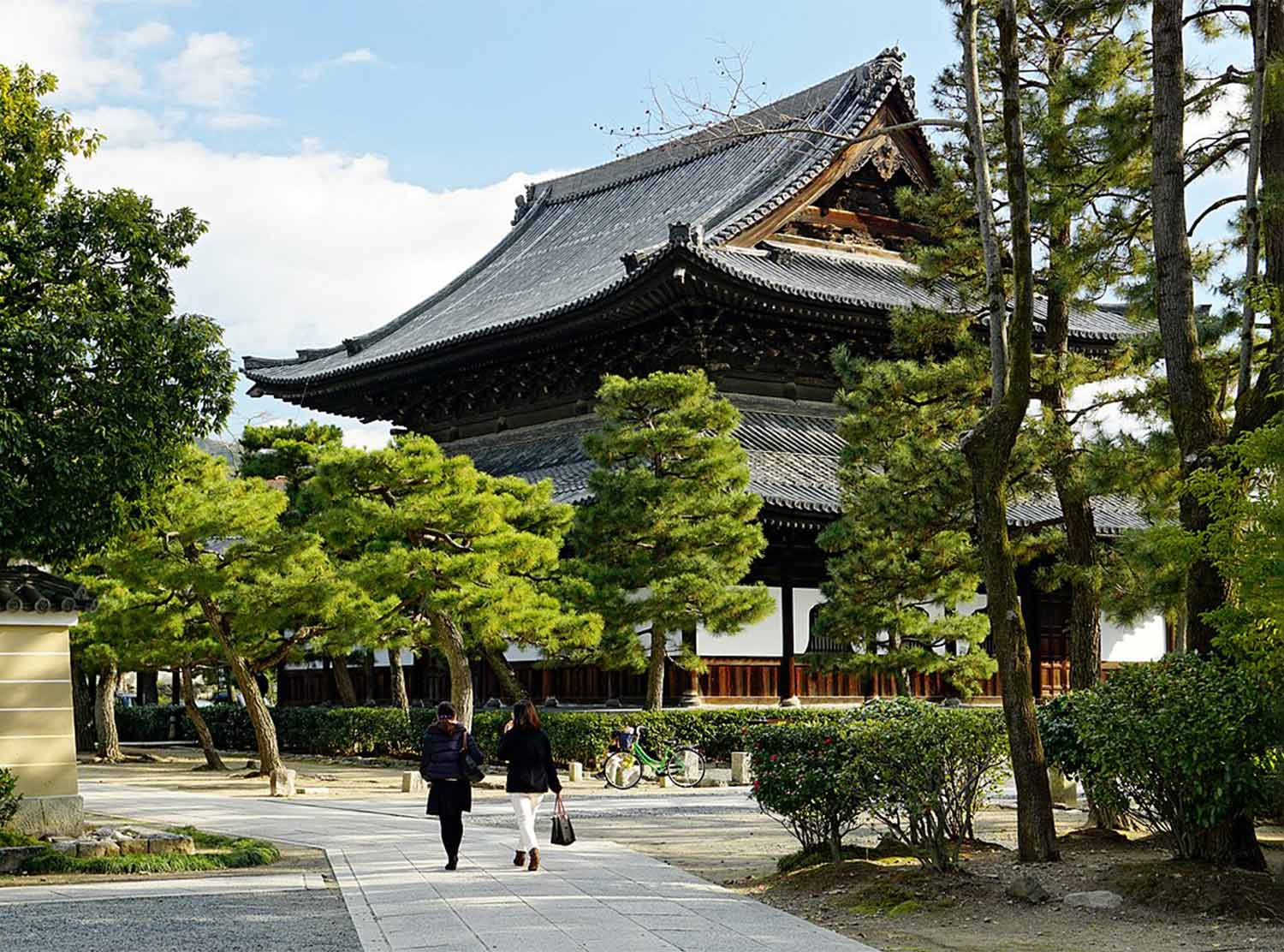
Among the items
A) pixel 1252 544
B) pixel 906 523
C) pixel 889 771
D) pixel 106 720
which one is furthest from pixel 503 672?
pixel 1252 544

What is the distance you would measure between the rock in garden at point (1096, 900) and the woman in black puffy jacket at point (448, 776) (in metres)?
4.97

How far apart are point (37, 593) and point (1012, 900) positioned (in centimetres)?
960

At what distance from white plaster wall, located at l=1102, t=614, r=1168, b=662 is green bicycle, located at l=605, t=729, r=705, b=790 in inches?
404

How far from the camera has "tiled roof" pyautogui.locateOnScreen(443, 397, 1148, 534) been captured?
26328 mm

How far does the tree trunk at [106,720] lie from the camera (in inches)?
1298

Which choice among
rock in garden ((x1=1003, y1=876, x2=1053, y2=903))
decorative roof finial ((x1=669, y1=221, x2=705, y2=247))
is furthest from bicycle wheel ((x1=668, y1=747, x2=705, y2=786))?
rock in garden ((x1=1003, y1=876, x2=1053, y2=903))

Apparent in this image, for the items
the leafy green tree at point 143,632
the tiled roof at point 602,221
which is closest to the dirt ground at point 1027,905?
the leafy green tree at point 143,632

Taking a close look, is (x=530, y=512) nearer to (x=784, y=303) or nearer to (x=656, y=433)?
(x=656, y=433)

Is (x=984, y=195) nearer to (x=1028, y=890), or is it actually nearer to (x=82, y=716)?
(x=1028, y=890)

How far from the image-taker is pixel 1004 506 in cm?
1207

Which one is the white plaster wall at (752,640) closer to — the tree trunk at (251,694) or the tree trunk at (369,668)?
the tree trunk at (251,694)

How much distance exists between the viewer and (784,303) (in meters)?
27.2

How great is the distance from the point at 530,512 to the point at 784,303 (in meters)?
6.03

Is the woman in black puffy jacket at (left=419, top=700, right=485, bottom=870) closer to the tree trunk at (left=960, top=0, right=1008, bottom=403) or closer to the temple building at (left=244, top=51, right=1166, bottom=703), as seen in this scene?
the tree trunk at (left=960, top=0, right=1008, bottom=403)
